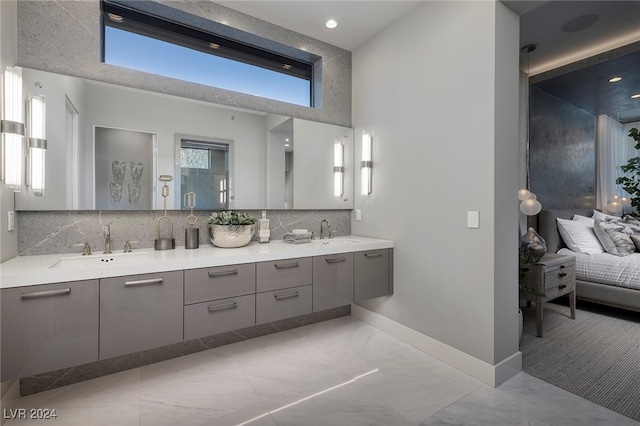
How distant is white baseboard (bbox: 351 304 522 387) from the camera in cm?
207

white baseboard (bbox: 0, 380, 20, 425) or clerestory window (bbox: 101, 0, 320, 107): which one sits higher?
clerestory window (bbox: 101, 0, 320, 107)

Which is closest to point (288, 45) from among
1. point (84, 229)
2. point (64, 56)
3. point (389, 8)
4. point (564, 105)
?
point (389, 8)

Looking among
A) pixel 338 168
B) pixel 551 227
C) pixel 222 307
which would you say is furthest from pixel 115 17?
pixel 551 227

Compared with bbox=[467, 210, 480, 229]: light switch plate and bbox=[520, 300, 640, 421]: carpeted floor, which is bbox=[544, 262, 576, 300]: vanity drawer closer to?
bbox=[520, 300, 640, 421]: carpeted floor

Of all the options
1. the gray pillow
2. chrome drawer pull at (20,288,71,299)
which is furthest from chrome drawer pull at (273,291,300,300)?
the gray pillow

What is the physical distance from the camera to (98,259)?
2.04 m

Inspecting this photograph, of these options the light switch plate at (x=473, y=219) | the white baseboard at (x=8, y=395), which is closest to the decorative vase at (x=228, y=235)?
the white baseboard at (x=8, y=395)

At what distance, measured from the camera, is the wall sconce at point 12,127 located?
5.40 feet

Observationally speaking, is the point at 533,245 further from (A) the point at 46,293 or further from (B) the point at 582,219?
(A) the point at 46,293

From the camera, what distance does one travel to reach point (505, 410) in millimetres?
1786

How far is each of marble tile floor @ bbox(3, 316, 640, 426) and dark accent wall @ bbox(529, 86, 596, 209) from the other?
3.41 metres

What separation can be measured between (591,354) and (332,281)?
2.25 m

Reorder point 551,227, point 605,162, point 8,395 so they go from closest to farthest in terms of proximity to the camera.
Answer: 1. point 8,395
2. point 551,227
3. point 605,162

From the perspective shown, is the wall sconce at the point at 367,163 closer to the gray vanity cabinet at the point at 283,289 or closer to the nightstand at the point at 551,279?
the gray vanity cabinet at the point at 283,289
